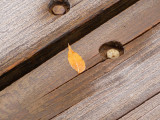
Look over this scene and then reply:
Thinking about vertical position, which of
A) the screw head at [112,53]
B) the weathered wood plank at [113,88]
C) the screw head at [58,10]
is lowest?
the weathered wood plank at [113,88]

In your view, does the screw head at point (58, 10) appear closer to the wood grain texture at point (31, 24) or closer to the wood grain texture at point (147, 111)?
the wood grain texture at point (31, 24)

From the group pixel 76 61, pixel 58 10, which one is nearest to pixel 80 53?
pixel 76 61

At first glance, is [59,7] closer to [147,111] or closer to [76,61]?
[76,61]

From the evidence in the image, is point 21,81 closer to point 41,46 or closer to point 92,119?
point 41,46

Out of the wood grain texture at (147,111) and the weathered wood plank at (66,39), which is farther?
the wood grain texture at (147,111)

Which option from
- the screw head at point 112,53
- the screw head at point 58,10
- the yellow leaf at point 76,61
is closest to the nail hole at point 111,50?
the screw head at point 112,53

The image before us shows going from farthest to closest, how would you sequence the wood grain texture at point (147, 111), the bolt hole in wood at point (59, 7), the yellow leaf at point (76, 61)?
the wood grain texture at point (147, 111) → the yellow leaf at point (76, 61) → the bolt hole in wood at point (59, 7)

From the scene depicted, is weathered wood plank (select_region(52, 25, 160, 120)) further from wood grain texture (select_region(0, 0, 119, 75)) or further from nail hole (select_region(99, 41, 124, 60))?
wood grain texture (select_region(0, 0, 119, 75))
